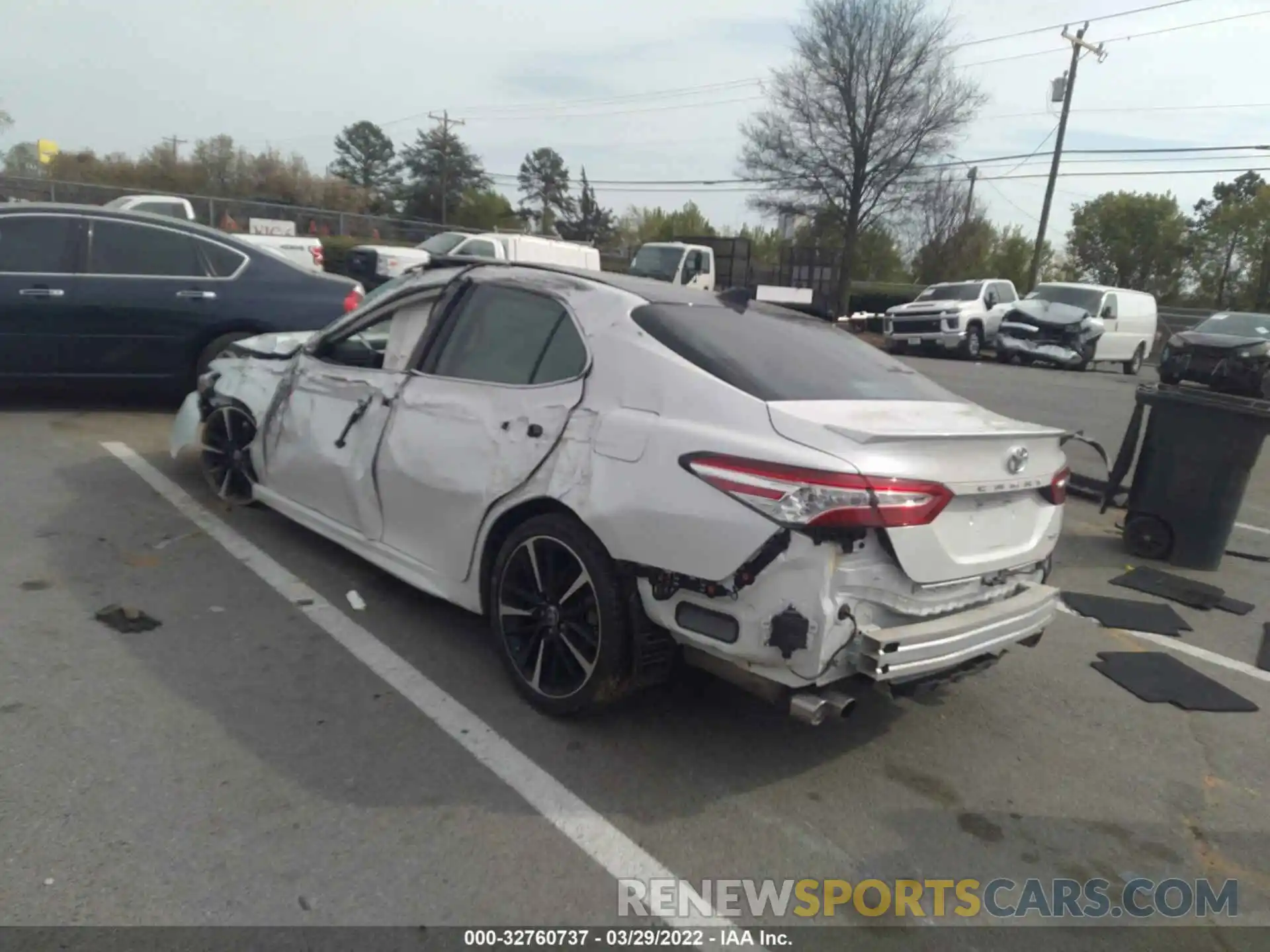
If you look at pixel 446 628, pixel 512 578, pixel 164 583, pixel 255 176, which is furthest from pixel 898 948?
pixel 255 176

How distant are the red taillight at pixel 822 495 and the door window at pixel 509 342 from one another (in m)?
0.94

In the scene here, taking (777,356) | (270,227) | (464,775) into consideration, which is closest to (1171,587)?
(777,356)

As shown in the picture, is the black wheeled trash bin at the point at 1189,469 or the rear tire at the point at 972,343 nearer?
the black wheeled trash bin at the point at 1189,469

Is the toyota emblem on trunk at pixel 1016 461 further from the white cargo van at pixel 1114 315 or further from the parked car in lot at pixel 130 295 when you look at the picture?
the white cargo van at pixel 1114 315

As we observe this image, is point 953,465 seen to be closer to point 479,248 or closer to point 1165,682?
point 1165,682

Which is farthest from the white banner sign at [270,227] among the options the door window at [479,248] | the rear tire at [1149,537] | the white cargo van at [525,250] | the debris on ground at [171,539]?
the rear tire at [1149,537]

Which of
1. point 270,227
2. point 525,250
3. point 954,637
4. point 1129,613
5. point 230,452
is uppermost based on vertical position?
point 525,250

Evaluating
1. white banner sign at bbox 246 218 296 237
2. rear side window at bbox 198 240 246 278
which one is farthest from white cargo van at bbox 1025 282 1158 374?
white banner sign at bbox 246 218 296 237

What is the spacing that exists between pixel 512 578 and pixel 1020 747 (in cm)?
213

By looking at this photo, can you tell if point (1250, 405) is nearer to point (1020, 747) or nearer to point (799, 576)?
point (1020, 747)

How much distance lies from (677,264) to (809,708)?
21.8m

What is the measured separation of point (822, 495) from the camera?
2.88 m

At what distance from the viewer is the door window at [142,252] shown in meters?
7.61

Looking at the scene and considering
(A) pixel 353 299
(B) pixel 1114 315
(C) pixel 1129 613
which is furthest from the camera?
(B) pixel 1114 315
